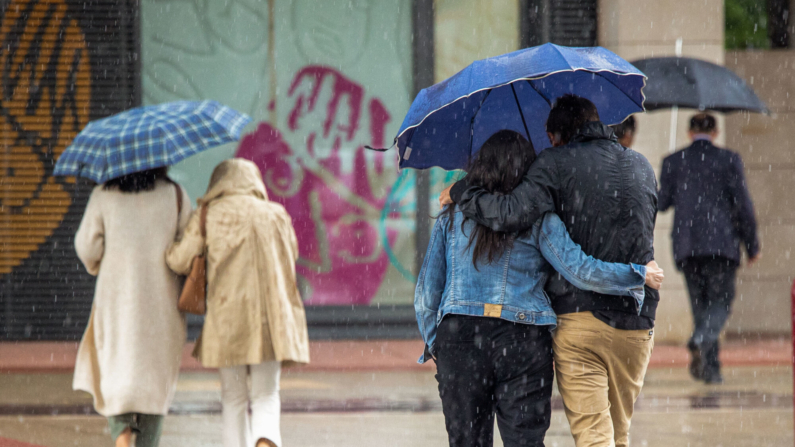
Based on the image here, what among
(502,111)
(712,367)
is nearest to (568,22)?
(712,367)

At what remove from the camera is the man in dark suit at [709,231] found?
25.7ft

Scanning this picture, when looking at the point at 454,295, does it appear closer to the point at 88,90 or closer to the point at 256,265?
the point at 256,265

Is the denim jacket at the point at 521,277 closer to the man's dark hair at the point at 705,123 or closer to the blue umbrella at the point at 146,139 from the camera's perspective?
the blue umbrella at the point at 146,139

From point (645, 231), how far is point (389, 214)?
7.49m

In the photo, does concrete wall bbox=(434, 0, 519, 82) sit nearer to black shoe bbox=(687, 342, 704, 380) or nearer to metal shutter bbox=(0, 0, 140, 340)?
metal shutter bbox=(0, 0, 140, 340)

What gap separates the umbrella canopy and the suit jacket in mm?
535

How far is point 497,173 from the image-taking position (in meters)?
3.74

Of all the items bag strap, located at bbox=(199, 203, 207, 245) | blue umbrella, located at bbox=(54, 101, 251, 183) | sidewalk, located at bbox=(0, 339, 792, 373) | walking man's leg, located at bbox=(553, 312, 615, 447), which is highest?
blue umbrella, located at bbox=(54, 101, 251, 183)

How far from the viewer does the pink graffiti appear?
36.3ft

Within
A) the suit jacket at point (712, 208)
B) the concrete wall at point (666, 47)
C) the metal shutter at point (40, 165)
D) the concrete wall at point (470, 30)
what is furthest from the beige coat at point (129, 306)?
the concrete wall at point (666, 47)

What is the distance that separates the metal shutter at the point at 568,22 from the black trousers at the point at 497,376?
25.7ft

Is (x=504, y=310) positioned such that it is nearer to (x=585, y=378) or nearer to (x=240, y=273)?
(x=585, y=378)

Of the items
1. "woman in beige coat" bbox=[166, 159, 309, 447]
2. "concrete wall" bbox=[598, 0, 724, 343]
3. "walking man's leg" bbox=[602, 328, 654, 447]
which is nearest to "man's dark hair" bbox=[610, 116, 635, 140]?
"woman in beige coat" bbox=[166, 159, 309, 447]

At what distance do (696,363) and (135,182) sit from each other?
17.1 ft
